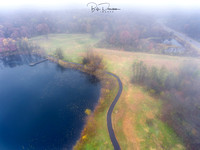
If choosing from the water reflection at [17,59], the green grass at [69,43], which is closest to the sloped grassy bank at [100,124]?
the green grass at [69,43]

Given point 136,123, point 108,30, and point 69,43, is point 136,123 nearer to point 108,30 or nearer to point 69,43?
point 69,43

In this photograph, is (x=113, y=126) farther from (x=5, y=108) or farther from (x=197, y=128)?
(x=5, y=108)

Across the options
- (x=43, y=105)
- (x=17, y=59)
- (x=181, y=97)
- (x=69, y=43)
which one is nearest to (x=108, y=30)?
(x=69, y=43)

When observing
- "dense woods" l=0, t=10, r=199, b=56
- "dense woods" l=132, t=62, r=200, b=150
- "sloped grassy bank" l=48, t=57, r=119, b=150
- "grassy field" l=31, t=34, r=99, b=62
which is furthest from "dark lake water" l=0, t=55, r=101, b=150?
"dense woods" l=0, t=10, r=199, b=56

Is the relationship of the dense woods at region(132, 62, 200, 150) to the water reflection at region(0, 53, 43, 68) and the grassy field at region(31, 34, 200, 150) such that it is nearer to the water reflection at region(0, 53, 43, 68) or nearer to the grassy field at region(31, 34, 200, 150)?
the grassy field at region(31, 34, 200, 150)

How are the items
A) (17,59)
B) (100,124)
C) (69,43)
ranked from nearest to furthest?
(100,124) < (17,59) < (69,43)

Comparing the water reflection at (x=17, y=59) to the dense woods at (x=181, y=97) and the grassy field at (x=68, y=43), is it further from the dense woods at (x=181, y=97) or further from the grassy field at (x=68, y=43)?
the dense woods at (x=181, y=97)
